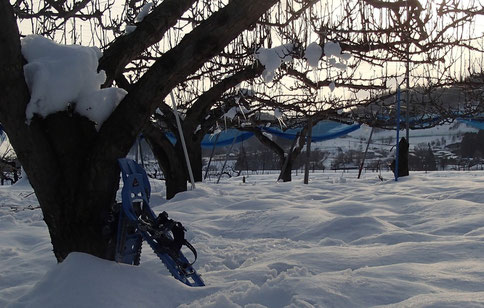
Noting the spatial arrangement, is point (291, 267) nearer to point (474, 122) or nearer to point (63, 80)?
point (63, 80)

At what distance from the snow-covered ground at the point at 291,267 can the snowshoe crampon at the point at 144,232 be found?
0.09 m

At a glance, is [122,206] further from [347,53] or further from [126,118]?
[347,53]

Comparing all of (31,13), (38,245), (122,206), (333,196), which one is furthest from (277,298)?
(333,196)

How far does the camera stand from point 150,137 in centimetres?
693

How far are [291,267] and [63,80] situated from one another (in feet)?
5.25

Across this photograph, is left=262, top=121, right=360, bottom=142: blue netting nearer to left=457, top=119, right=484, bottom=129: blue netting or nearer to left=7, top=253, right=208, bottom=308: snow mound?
left=457, top=119, right=484, bottom=129: blue netting

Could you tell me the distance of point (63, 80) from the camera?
2.19 meters

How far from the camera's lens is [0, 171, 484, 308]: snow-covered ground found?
1.74 m

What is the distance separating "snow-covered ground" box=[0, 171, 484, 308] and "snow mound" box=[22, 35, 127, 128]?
0.81 metres

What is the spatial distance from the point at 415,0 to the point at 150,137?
465cm

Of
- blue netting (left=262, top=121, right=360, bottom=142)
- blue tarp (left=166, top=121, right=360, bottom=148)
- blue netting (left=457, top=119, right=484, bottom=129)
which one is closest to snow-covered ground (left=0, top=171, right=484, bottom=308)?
blue tarp (left=166, top=121, right=360, bottom=148)

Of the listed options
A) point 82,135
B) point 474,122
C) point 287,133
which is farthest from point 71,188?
point 474,122

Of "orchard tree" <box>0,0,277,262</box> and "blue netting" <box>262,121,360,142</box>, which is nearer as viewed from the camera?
"orchard tree" <box>0,0,277,262</box>

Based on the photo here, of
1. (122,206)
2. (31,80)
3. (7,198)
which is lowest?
(7,198)
